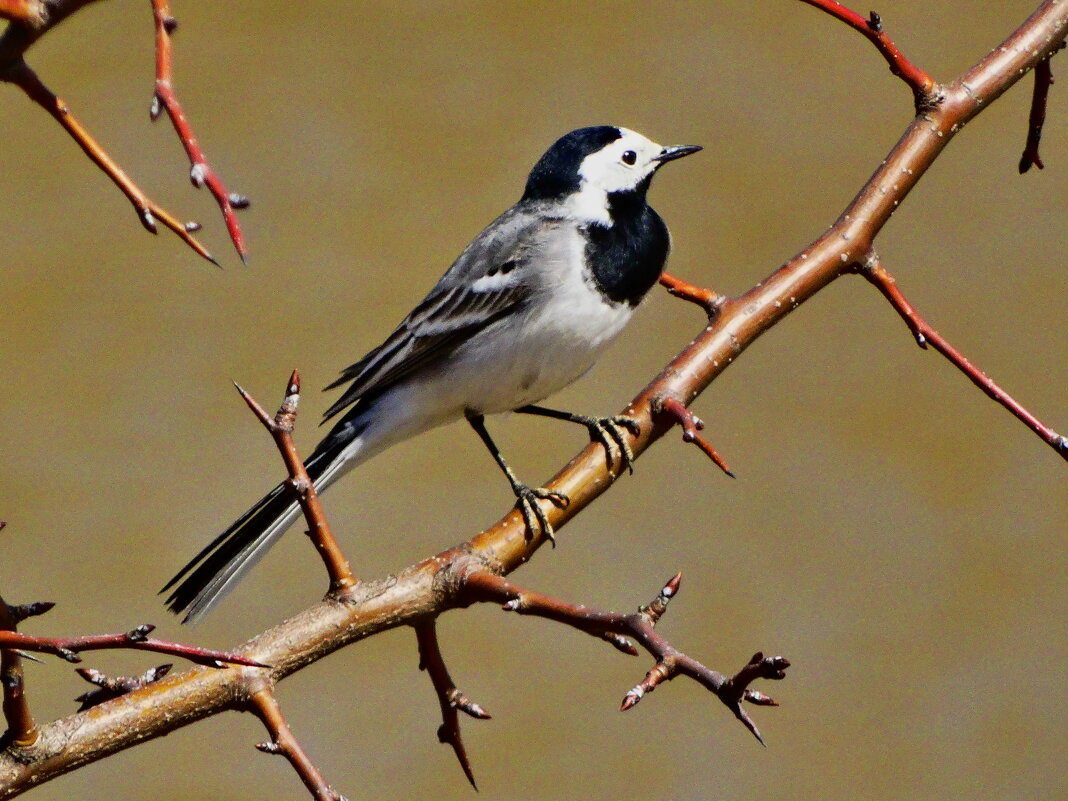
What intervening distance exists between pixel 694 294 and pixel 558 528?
1.23 feet

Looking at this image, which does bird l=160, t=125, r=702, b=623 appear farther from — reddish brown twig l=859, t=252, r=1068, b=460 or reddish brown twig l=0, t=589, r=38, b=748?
reddish brown twig l=0, t=589, r=38, b=748

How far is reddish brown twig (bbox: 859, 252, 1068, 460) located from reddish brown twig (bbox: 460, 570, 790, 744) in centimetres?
43

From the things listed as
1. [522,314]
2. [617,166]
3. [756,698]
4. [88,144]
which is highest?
[617,166]

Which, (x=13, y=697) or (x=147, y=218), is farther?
(x=13, y=697)

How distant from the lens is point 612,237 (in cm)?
220

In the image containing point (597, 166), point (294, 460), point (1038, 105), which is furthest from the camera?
point (597, 166)

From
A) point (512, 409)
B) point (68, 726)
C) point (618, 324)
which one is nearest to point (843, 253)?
point (618, 324)

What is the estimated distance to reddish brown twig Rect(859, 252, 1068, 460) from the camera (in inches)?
46.6

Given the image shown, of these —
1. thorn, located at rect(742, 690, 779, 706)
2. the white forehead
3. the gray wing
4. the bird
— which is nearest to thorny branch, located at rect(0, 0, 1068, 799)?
Result: thorn, located at rect(742, 690, 779, 706)

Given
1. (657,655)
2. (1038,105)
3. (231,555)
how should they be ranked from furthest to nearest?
(231,555) → (1038,105) → (657,655)

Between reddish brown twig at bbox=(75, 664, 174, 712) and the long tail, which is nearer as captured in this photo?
reddish brown twig at bbox=(75, 664, 174, 712)

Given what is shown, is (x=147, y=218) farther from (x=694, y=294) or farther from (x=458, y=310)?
(x=458, y=310)

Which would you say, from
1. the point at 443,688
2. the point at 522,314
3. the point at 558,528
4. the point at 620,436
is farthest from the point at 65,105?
the point at 522,314

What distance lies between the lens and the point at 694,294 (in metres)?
1.60
